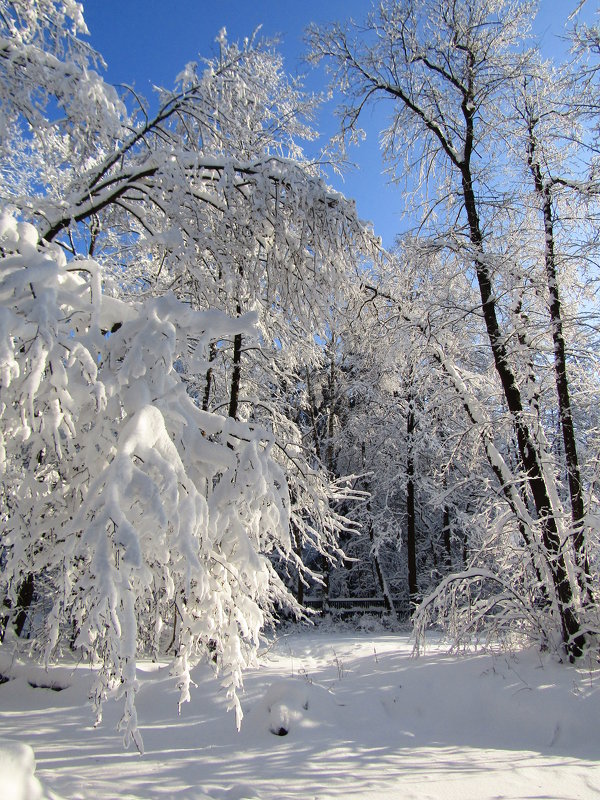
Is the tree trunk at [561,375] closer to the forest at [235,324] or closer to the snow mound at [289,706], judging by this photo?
the forest at [235,324]

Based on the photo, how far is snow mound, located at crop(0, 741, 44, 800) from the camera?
2162 millimetres

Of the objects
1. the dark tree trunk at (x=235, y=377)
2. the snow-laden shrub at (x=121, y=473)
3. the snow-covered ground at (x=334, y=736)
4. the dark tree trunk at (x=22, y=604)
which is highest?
the dark tree trunk at (x=235, y=377)

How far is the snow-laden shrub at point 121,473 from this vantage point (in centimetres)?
214

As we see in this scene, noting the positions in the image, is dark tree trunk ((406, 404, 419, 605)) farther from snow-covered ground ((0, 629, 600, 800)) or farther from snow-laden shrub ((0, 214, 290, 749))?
snow-laden shrub ((0, 214, 290, 749))

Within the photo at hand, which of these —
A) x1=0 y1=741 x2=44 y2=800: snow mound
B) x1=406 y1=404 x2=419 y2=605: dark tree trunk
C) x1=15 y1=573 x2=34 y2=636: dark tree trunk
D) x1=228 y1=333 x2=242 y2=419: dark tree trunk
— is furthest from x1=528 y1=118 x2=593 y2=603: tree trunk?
x1=406 y1=404 x2=419 y2=605: dark tree trunk

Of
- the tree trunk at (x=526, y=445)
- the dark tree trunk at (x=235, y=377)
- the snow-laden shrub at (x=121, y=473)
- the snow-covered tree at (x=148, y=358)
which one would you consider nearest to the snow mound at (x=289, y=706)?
the snow-covered tree at (x=148, y=358)

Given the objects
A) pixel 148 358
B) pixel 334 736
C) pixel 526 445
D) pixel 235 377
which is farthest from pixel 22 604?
pixel 526 445

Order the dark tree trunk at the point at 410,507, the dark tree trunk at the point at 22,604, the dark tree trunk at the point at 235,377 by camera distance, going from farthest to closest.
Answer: the dark tree trunk at the point at 410,507 → the dark tree trunk at the point at 235,377 → the dark tree trunk at the point at 22,604

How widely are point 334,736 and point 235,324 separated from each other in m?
4.09

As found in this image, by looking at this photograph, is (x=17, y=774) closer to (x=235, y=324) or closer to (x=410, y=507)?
(x=235, y=324)

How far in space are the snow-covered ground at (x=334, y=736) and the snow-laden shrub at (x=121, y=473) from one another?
92cm

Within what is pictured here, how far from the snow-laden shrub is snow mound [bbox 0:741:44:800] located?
1.17ft

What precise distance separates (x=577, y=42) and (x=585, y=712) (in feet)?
22.9

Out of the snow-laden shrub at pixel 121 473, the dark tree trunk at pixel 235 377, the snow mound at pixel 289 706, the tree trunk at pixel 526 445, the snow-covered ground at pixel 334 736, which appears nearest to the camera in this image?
the snow-laden shrub at pixel 121 473
